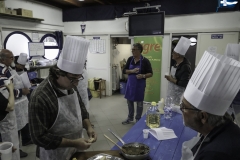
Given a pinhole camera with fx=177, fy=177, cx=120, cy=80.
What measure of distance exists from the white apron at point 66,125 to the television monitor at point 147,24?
3034 mm

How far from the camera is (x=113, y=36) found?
18.0ft

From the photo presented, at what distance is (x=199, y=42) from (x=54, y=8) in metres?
4.36

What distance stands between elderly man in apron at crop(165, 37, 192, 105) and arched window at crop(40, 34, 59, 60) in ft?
13.4

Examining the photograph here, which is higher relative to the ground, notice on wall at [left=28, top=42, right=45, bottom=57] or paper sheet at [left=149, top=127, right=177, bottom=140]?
notice on wall at [left=28, top=42, right=45, bottom=57]

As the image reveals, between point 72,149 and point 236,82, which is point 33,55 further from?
point 236,82

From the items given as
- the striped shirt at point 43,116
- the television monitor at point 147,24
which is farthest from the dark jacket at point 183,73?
the striped shirt at point 43,116

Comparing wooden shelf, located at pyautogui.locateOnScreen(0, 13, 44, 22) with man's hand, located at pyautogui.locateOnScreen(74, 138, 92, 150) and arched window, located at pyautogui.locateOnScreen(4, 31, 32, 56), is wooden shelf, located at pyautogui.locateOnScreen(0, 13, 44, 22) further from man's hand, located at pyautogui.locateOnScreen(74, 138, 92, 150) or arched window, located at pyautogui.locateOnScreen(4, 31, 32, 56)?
man's hand, located at pyautogui.locateOnScreen(74, 138, 92, 150)

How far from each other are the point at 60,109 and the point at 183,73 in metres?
2.04

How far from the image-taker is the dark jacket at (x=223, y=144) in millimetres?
703

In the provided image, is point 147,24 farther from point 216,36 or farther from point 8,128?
point 8,128

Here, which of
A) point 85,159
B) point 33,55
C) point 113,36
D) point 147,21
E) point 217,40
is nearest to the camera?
point 85,159

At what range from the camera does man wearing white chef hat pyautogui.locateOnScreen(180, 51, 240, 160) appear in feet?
2.44

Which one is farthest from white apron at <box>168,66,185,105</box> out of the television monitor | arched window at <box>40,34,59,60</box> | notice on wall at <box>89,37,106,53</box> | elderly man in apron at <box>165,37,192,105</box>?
arched window at <box>40,34,59,60</box>

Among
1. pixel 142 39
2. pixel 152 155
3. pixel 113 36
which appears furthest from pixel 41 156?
pixel 113 36
